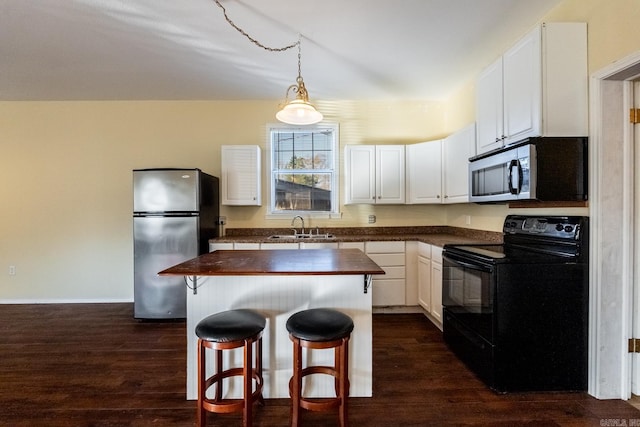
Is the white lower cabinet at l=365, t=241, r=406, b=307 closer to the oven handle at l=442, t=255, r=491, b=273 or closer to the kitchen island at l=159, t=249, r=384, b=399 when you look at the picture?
the oven handle at l=442, t=255, r=491, b=273

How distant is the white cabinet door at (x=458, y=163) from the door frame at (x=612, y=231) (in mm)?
1019

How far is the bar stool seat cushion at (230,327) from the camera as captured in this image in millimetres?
1512

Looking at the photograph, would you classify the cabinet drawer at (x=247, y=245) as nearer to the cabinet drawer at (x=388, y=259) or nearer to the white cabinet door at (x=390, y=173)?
the cabinet drawer at (x=388, y=259)

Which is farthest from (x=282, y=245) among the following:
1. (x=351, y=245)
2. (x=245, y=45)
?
(x=245, y=45)

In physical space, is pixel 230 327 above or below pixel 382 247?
below

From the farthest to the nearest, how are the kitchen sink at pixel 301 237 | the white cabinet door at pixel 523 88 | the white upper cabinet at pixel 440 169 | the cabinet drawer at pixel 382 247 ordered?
the kitchen sink at pixel 301 237 < the cabinet drawer at pixel 382 247 < the white upper cabinet at pixel 440 169 < the white cabinet door at pixel 523 88

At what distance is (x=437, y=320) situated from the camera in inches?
118

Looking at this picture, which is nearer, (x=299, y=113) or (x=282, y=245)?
(x=299, y=113)

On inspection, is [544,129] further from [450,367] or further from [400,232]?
[400,232]

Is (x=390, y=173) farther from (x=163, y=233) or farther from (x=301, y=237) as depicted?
(x=163, y=233)

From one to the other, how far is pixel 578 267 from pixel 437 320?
1411 mm

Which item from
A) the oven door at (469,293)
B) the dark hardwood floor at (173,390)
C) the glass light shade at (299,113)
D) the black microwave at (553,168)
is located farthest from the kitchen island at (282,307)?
the black microwave at (553,168)

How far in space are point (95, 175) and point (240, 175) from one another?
202cm

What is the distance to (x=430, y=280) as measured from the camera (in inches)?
121
